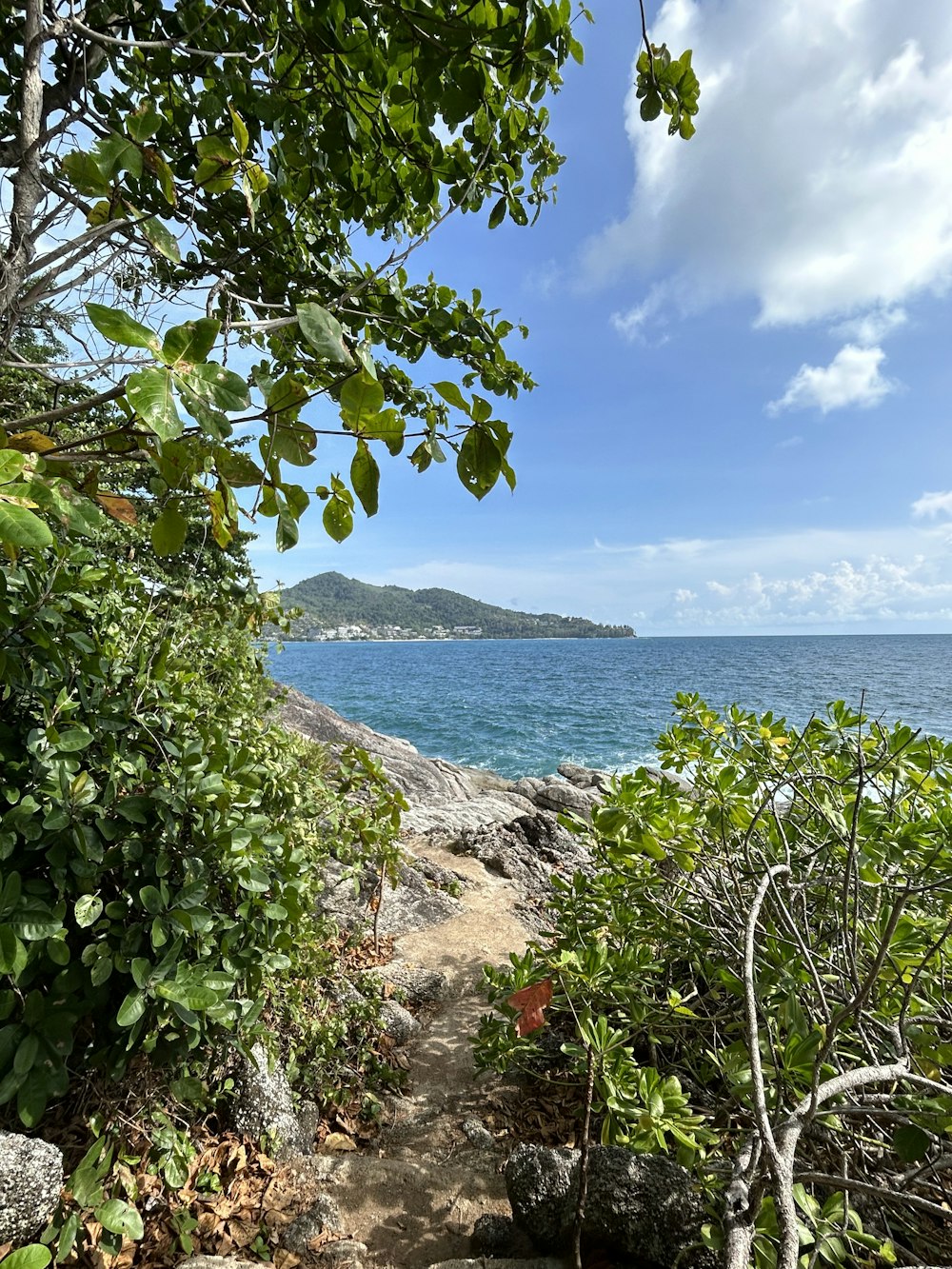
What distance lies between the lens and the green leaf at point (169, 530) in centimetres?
114

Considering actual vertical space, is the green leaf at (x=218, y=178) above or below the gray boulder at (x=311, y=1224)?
above

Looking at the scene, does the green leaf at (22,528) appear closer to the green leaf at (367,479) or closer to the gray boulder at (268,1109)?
the green leaf at (367,479)

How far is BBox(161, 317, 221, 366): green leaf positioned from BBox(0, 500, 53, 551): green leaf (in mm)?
315

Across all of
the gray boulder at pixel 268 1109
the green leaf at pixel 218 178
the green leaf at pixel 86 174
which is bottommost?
the gray boulder at pixel 268 1109

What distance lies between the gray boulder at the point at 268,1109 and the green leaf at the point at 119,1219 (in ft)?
2.66

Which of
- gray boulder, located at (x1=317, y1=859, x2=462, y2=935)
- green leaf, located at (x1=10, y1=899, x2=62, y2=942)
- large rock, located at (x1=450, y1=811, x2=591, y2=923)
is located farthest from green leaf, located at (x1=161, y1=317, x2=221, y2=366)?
large rock, located at (x1=450, y1=811, x2=591, y2=923)

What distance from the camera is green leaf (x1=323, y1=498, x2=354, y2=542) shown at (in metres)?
1.33

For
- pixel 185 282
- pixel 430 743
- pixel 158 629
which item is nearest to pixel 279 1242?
pixel 158 629

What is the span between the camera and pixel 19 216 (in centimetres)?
174

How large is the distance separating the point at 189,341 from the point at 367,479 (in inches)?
13.9

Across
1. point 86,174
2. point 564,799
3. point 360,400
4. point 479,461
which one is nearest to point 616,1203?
point 479,461

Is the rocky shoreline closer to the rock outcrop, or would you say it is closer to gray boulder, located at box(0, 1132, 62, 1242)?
gray boulder, located at box(0, 1132, 62, 1242)

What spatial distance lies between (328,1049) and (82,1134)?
1.50 meters

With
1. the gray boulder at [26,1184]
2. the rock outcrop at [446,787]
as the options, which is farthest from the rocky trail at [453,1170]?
the rock outcrop at [446,787]
